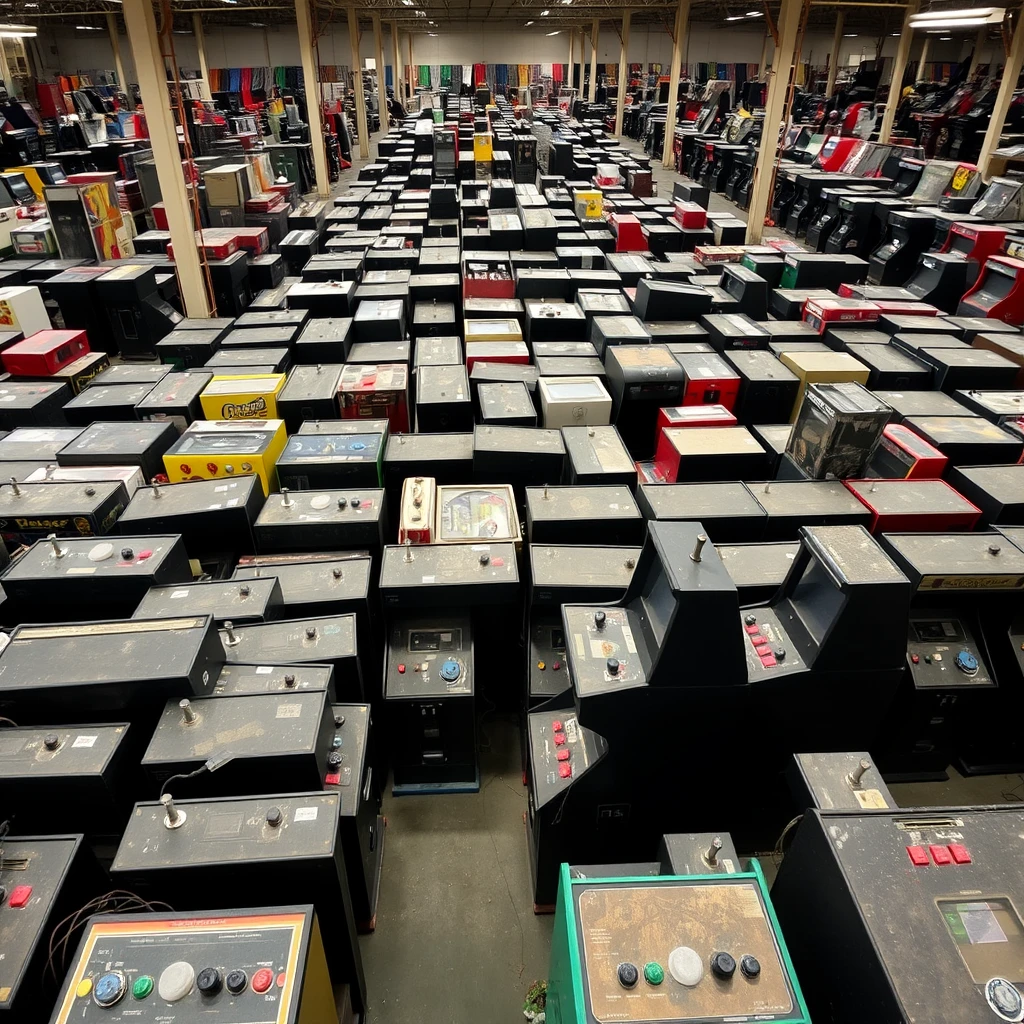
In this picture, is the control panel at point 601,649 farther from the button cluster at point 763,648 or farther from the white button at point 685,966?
the white button at point 685,966

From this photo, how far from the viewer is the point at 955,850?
1.76 metres

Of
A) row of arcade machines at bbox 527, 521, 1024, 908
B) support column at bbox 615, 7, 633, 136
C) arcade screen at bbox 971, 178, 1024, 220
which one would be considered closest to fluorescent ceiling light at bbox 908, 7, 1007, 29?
arcade screen at bbox 971, 178, 1024, 220

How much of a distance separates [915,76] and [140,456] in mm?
27513

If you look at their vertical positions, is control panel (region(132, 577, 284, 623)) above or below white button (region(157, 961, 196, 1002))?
below

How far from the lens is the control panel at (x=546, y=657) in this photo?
10.0ft

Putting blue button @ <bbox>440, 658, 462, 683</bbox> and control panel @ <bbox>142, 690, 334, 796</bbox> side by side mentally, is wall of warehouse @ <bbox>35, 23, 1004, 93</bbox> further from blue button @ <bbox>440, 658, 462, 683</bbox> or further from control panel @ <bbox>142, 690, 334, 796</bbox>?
control panel @ <bbox>142, 690, 334, 796</bbox>

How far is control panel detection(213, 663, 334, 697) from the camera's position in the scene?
2.50 meters

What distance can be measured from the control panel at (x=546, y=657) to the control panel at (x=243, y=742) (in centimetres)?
105

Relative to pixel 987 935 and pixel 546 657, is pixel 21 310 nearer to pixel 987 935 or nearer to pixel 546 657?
pixel 546 657

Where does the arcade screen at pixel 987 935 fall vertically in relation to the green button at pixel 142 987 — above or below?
above

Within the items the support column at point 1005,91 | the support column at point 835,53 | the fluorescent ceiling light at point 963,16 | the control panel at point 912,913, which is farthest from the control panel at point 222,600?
the support column at point 835,53

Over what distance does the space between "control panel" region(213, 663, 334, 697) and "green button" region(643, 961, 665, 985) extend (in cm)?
139

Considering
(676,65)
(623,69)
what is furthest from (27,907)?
(623,69)

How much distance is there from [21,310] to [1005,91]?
42.9ft
